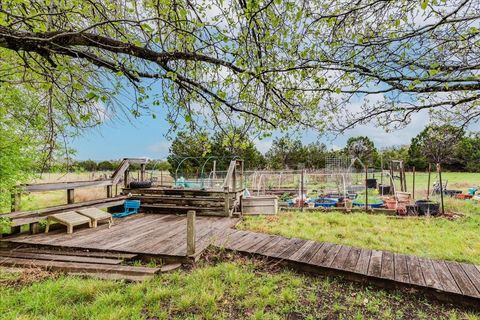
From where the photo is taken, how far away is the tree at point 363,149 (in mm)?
44281

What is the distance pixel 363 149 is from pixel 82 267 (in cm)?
4732

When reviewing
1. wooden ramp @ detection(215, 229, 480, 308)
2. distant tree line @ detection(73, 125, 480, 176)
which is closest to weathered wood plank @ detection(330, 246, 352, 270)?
wooden ramp @ detection(215, 229, 480, 308)

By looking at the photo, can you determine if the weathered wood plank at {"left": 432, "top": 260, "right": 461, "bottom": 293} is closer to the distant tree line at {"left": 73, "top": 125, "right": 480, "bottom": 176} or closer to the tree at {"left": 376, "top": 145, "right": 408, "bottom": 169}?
the distant tree line at {"left": 73, "top": 125, "right": 480, "bottom": 176}

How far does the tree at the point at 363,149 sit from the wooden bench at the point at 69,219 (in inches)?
1726

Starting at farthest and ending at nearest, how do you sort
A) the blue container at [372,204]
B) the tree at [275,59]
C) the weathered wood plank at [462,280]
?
the blue container at [372,204]
the weathered wood plank at [462,280]
the tree at [275,59]

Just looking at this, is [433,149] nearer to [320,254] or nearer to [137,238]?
[320,254]

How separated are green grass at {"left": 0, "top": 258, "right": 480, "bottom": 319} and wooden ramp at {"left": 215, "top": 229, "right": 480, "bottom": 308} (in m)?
0.15

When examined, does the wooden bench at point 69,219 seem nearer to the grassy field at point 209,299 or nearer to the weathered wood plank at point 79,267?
the weathered wood plank at point 79,267

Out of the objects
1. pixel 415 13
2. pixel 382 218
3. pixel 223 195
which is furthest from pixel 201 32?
pixel 382 218

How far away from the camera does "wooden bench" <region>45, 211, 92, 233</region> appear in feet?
19.4

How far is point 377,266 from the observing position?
426 centimetres

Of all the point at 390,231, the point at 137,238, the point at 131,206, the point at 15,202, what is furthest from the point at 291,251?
the point at 131,206

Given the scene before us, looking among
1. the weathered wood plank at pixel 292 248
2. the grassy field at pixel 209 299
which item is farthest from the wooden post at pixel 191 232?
Result: the weathered wood plank at pixel 292 248

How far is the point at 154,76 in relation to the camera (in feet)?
10.2
